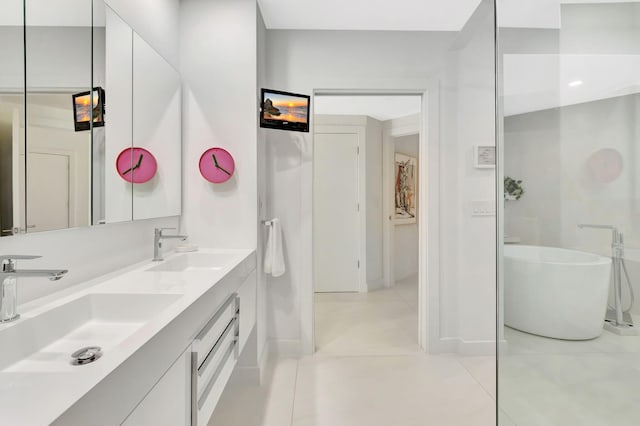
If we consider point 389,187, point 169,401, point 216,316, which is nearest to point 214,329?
point 216,316

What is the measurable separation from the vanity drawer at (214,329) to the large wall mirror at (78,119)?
67 cm

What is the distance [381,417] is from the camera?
6.07 feet

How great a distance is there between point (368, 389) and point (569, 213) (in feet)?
5.16

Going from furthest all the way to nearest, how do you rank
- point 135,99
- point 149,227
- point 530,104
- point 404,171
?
point 404,171 < point 149,227 < point 135,99 < point 530,104

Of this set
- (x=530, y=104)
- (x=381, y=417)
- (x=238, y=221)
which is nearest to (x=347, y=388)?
(x=381, y=417)

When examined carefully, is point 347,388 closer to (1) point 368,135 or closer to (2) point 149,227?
(2) point 149,227

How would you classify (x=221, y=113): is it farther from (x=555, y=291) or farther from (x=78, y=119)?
(x=555, y=291)

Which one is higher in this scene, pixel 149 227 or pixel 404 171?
pixel 404 171

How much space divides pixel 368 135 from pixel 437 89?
1850 millimetres

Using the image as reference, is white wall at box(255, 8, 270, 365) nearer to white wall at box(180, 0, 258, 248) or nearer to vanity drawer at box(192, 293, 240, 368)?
white wall at box(180, 0, 258, 248)

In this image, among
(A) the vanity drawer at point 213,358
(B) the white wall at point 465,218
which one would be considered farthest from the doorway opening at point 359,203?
(A) the vanity drawer at point 213,358

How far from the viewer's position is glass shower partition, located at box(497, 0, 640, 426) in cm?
104

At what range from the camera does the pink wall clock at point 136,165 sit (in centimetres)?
166

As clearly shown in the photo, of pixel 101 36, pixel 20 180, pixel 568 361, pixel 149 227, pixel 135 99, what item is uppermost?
pixel 101 36
